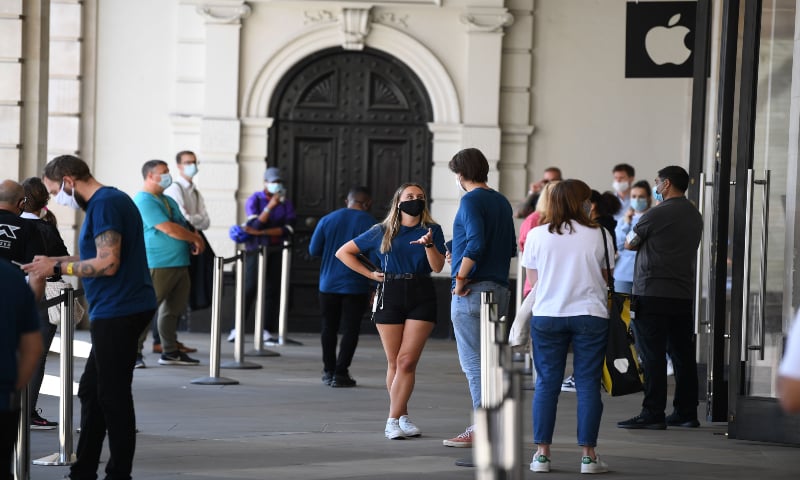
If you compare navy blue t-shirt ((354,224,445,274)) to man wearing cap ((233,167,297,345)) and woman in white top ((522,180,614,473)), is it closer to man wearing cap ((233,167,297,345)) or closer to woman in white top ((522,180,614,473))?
woman in white top ((522,180,614,473))

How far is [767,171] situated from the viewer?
344 inches

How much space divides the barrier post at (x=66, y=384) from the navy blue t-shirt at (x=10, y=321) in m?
2.93

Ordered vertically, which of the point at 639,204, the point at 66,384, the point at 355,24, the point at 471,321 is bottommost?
the point at 66,384

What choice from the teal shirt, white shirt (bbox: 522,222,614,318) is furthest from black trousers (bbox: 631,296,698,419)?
the teal shirt

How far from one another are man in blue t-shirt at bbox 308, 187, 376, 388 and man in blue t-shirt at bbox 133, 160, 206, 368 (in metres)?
1.31

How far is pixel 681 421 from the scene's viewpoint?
964cm

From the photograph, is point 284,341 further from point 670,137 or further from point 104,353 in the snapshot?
point 104,353

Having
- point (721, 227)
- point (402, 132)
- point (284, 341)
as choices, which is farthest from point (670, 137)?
point (721, 227)

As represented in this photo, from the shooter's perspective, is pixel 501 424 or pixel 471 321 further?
pixel 471 321

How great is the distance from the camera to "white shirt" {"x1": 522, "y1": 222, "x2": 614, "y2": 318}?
23.9 feet

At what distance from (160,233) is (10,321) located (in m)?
7.70

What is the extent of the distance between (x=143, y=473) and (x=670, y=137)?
34.1 feet

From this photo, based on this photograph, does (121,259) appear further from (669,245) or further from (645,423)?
(645,423)

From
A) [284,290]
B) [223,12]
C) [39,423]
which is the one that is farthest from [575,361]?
[223,12]
